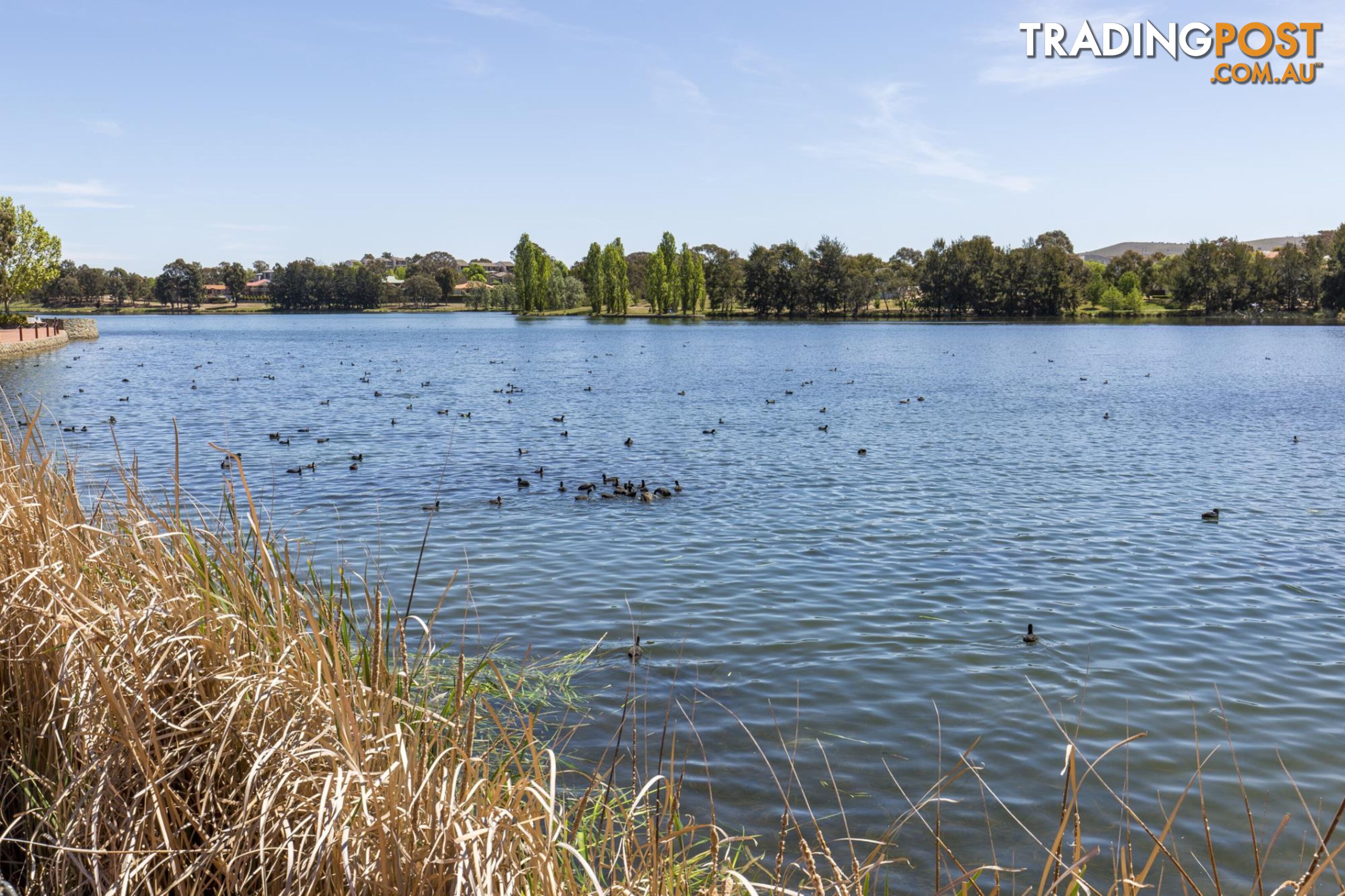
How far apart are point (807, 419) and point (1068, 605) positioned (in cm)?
1757

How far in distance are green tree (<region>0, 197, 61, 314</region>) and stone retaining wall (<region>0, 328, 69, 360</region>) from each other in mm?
5666

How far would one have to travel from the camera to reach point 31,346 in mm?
50656

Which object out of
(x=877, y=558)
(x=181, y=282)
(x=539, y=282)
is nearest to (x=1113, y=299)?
(x=539, y=282)

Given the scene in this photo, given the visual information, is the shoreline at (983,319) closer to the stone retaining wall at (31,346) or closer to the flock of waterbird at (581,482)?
the stone retaining wall at (31,346)

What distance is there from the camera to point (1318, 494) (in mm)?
16266

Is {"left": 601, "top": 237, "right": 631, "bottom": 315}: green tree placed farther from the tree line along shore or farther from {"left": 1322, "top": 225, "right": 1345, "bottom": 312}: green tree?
{"left": 1322, "top": 225, "right": 1345, "bottom": 312}: green tree

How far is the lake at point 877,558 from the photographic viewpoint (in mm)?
6883

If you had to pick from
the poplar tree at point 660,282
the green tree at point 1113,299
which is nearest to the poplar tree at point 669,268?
the poplar tree at point 660,282

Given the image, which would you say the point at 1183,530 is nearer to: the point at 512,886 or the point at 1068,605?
the point at 1068,605

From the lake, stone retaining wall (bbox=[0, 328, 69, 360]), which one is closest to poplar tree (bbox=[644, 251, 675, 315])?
stone retaining wall (bbox=[0, 328, 69, 360])

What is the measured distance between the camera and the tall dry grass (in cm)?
262

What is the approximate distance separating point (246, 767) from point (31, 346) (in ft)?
192

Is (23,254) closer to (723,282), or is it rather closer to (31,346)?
(31,346)

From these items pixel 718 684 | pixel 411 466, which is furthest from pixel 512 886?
pixel 411 466
